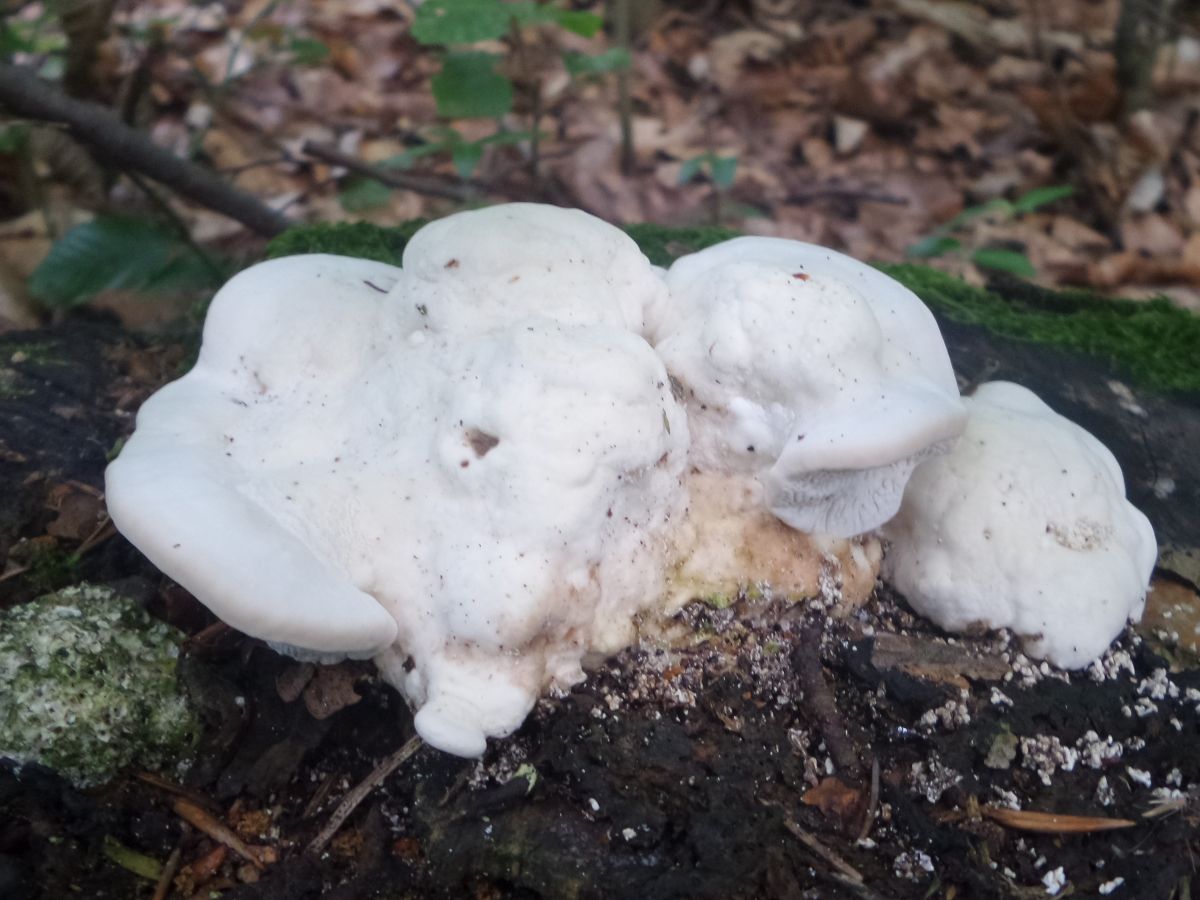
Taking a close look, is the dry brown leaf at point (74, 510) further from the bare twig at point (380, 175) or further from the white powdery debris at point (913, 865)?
the bare twig at point (380, 175)

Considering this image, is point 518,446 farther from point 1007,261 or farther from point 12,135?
point 1007,261

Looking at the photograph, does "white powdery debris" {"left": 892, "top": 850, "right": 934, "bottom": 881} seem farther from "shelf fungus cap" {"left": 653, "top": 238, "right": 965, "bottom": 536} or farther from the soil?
"shelf fungus cap" {"left": 653, "top": 238, "right": 965, "bottom": 536}

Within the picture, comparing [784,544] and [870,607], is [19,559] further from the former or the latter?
[870,607]

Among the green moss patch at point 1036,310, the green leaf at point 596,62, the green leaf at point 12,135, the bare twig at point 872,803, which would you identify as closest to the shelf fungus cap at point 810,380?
the bare twig at point 872,803

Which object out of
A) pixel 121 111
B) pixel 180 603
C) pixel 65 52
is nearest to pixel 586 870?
pixel 180 603

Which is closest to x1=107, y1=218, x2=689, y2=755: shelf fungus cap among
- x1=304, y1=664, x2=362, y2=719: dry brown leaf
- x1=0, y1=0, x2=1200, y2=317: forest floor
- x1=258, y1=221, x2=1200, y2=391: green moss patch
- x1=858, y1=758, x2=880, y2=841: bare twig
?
x1=304, y1=664, x2=362, y2=719: dry brown leaf

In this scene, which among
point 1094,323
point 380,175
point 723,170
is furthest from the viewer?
point 723,170

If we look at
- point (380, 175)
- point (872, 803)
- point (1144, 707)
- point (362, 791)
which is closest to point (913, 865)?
point (872, 803)
